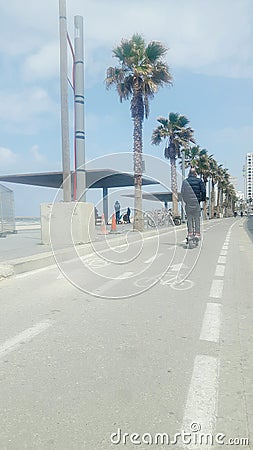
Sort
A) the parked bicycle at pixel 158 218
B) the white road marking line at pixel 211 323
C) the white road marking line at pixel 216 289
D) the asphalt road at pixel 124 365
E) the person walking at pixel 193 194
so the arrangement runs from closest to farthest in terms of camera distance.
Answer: the asphalt road at pixel 124 365, the white road marking line at pixel 211 323, the white road marking line at pixel 216 289, the person walking at pixel 193 194, the parked bicycle at pixel 158 218

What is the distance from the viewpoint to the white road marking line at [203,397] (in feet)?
8.52

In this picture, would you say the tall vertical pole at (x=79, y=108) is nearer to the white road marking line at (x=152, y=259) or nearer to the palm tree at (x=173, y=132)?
the white road marking line at (x=152, y=259)

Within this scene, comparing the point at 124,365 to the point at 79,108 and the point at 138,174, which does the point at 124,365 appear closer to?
the point at 79,108

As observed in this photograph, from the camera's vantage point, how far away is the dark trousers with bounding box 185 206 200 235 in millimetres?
11430

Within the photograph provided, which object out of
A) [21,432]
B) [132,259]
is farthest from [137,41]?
→ [21,432]

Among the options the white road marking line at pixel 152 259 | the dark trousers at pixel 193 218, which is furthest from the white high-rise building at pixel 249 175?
the white road marking line at pixel 152 259

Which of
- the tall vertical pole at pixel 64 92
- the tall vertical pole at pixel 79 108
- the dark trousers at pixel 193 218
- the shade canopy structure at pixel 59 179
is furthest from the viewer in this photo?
the shade canopy structure at pixel 59 179

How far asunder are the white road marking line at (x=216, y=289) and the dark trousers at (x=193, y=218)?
423 centimetres

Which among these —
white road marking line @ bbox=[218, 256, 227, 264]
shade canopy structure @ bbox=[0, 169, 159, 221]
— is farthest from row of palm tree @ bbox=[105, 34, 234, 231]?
white road marking line @ bbox=[218, 256, 227, 264]

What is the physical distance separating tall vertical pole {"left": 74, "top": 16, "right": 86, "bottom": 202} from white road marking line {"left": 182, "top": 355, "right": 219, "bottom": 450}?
11548 mm

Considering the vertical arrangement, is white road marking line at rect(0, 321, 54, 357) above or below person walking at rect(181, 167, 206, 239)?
below

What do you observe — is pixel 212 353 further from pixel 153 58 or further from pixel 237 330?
pixel 153 58

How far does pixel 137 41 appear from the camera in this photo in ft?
71.1

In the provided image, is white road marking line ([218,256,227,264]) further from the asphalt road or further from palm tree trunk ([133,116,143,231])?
palm tree trunk ([133,116,143,231])
